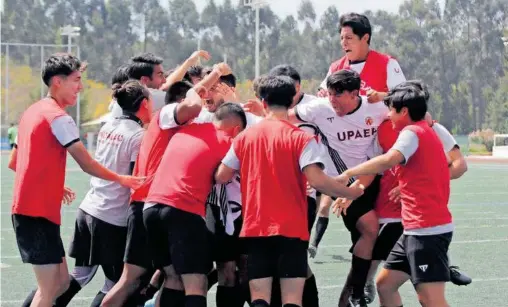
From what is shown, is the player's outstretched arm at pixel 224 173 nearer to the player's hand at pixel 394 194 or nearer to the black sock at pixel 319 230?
the player's hand at pixel 394 194

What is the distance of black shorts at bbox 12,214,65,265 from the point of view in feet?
20.6

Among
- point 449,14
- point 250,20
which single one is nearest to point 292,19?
point 250,20

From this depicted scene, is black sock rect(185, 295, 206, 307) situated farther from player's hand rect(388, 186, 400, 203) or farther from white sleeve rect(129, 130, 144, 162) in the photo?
player's hand rect(388, 186, 400, 203)

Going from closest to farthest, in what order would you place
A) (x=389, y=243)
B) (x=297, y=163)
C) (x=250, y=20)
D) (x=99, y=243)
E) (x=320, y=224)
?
(x=297, y=163), (x=99, y=243), (x=389, y=243), (x=320, y=224), (x=250, y=20)

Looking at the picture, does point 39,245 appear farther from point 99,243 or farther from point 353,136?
point 353,136

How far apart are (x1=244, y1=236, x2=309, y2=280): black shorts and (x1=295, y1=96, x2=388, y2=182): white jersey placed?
1323 millimetres

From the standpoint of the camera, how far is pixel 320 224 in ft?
35.9

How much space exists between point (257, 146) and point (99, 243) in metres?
1.50

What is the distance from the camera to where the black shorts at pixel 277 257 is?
6.07 m

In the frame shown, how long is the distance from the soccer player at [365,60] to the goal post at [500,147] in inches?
1627

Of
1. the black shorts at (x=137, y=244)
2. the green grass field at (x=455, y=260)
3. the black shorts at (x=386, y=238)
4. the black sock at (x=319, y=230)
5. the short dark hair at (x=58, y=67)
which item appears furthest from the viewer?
the black sock at (x=319, y=230)

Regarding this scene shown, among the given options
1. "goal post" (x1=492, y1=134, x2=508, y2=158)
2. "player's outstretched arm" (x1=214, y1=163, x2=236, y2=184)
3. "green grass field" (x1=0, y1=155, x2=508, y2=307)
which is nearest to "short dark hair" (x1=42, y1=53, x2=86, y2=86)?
"player's outstretched arm" (x1=214, y1=163, x2=236, y2=184)

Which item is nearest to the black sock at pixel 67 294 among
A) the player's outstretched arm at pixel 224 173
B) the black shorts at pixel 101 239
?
the black shorts at pixel 101 239

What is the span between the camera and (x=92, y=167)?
6320 millimetres
